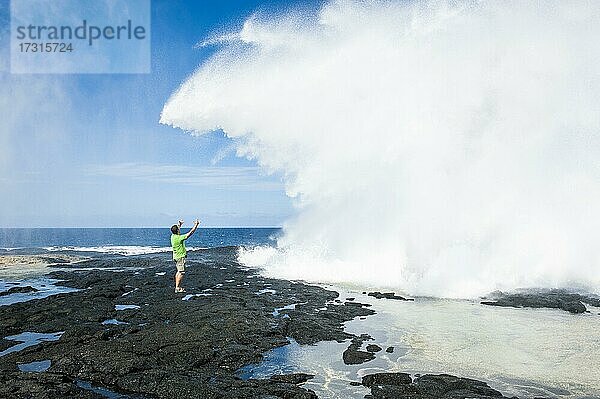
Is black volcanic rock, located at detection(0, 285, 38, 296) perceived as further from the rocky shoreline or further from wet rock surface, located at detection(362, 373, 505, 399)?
wet rock surface, located at detection(362, 373, 505, 399)

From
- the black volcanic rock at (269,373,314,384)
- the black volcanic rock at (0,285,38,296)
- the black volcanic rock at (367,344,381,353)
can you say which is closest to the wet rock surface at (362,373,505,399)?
the black volcanic rock at (269,373,314,384)

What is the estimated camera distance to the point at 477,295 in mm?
19828

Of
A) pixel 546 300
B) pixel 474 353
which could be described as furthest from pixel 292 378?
pixel 546 300

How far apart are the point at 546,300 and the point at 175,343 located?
14422mm

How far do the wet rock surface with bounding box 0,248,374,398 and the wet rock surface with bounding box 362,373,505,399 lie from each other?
1.37 meters

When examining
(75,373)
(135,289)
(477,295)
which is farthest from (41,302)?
(477,295)

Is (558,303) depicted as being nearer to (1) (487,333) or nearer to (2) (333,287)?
(1) (487,333)

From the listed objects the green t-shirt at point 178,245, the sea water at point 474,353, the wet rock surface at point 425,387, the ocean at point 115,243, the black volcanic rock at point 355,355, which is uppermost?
the green t-shirt at point 178,245

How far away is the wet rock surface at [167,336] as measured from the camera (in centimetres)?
835

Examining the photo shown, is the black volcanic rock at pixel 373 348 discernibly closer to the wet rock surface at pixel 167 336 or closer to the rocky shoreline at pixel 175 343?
the rocky shoreline at pixel 175 343

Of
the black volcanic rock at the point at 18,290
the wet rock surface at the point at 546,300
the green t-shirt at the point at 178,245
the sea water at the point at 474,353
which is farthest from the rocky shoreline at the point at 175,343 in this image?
the wet rock surface at the point at 546,300

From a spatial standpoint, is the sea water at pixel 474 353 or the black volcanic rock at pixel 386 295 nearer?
the sea water at pixel 474 353

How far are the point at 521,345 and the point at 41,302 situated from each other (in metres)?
16.1

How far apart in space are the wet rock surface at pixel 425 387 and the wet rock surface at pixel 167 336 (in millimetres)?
1372
